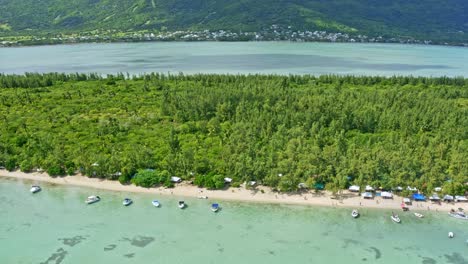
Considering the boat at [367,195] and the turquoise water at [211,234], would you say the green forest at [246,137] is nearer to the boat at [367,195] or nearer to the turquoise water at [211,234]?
the boat at [367,195]

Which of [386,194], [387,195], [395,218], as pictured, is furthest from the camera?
[386,194]

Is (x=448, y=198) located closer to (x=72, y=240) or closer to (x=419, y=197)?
(x=419, y=197)

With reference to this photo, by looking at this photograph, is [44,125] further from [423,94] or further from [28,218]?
[423,94]

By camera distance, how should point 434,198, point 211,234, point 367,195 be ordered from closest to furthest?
1. point 211,234
2. point 434,198
3. point 367,195

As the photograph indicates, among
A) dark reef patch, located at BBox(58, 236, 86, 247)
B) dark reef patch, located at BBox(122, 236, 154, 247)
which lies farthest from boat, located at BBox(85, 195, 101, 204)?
dark reef patch, located at BBox(122, 236, 154, 247)

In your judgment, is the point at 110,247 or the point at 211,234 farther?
the point at 211,234

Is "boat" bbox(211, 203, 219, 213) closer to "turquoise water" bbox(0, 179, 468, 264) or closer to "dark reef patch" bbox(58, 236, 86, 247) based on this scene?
"turquoise water" bbox(0, 179, 468, 264)

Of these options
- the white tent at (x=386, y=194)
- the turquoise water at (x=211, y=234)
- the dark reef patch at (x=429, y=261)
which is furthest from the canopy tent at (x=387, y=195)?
the dark reef patch at (x=429, y=261)

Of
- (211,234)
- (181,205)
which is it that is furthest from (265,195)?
(181,205)
